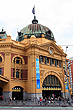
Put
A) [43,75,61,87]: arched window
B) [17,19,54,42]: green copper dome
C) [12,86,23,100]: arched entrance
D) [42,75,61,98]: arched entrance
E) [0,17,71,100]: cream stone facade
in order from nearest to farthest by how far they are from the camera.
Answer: [0,17,71,100]: cream stone facade < [12,86,23,100]: arched entrance < [42,75,61,98]: arched entrance < [43,75,61,87]: arched window < [17,19,54,42]: green copper dome

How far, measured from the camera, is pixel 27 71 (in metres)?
39.7

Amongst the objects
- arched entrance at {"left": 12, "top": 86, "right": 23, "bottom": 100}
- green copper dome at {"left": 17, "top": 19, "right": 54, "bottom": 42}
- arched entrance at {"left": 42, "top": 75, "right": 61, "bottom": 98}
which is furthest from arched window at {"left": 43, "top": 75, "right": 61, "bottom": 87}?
green copper dome at {"left": 17, "top": 19, "right": 54, "bottom": 42}

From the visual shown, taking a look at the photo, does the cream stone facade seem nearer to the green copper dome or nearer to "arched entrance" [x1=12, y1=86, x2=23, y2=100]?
"arched entrance" [x1=12, y1=86, x2=23, y2=100]

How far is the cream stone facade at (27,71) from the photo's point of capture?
3650cm

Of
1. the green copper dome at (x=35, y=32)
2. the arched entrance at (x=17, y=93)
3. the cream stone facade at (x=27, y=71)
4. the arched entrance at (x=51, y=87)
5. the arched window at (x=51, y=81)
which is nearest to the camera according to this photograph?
the cream stone facade at (x=27, y=71)

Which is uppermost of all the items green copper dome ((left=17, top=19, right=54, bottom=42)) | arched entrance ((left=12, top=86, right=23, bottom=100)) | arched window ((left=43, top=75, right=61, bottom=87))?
green copper dome ((left=17, top=19, right=54, bottom=42))

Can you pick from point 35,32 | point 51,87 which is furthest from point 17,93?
point 35,32

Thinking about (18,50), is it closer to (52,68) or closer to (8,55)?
(8,55)

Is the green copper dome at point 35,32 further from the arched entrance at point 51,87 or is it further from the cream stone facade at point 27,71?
the arched entrance at point 51,87

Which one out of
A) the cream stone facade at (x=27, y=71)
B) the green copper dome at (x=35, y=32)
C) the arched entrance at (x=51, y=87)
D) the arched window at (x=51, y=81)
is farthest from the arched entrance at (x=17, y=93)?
the green copper dome at (x=35, y=32)

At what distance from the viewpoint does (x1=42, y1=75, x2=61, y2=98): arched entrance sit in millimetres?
41906

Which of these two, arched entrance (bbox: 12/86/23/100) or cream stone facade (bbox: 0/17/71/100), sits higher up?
cream stone facade (bbox: 0/17/71/100)

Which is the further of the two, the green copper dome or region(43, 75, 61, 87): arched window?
the green copper dome

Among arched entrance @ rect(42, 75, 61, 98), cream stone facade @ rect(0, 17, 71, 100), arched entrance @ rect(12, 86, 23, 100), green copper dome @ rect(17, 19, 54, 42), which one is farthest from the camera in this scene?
green copper dome @ rect(17, 19, 54, 42)
